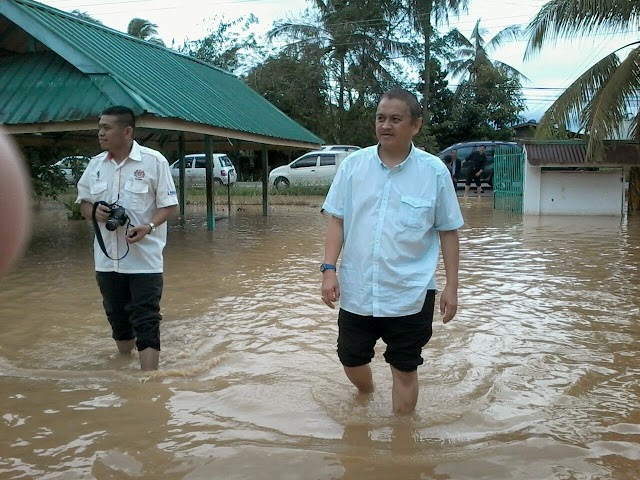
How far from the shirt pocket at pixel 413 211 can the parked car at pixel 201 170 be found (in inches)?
997

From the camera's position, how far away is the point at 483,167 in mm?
25078

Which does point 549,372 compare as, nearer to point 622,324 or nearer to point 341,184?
point 622,324

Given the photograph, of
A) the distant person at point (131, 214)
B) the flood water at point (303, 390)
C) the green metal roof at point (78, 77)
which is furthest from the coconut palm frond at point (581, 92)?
the distant person at point (131, 214)

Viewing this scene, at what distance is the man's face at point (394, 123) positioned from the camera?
3510mm

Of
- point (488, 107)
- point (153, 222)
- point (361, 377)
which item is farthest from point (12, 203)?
point (488, 107)

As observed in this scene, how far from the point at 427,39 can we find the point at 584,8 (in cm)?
2057

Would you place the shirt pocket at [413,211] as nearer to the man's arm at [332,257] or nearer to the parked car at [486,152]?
the man's arm at [332,257]

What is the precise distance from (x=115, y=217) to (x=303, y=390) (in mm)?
1640

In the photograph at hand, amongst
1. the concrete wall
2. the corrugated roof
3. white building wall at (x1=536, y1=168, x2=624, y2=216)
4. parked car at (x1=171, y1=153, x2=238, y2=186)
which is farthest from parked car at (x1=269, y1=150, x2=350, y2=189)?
white building wall at (x1=536, y1=168, x2=624, y2=216)

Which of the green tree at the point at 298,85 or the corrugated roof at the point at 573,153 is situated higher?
the green tree at the point at 298,85

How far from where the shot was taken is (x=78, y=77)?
9.90m

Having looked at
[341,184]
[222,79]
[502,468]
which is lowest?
[502,468]

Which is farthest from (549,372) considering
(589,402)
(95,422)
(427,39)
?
(427,39)

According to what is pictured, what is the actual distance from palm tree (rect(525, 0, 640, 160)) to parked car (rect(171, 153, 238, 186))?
51.4 feet
